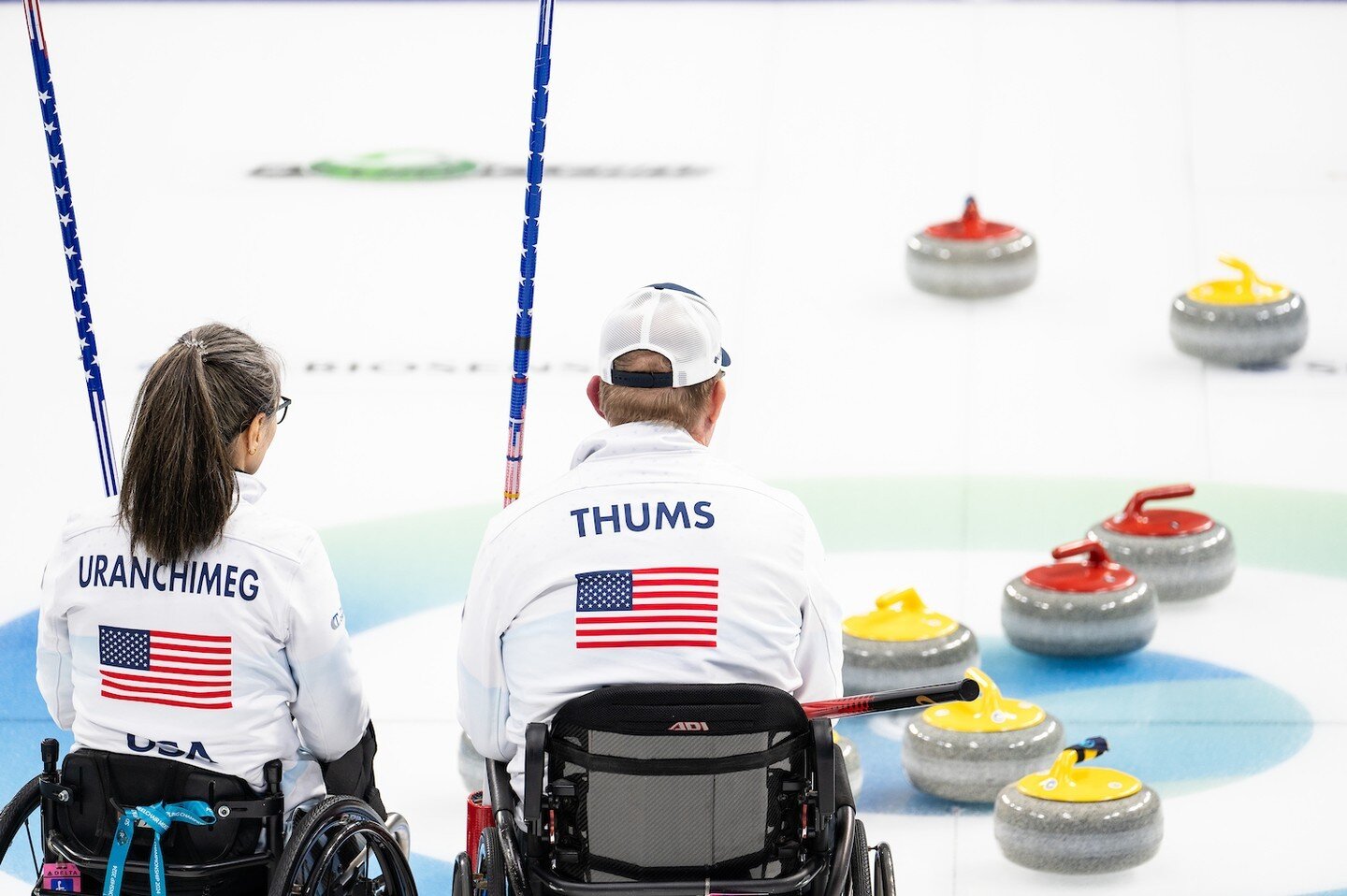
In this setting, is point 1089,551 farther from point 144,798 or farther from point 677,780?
point 144,798

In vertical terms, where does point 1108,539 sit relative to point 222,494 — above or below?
below

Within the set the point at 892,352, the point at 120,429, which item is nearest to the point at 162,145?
the point at 120,429

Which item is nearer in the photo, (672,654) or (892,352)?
(672,654)

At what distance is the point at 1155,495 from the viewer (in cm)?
577

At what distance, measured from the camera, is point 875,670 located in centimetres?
507

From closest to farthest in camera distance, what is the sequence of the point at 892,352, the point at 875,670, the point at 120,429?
the point at 875,670 < the point at 120,429 < the point at 892,352

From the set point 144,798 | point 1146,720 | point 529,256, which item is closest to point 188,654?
point 144,798

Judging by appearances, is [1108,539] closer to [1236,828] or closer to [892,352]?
[1236,828]

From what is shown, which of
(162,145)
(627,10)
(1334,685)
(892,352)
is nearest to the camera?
(1334,685)

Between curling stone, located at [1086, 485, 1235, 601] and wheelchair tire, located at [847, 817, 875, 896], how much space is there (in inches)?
109

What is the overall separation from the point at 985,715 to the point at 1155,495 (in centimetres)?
133

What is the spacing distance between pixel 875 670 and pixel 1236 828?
0.92 m

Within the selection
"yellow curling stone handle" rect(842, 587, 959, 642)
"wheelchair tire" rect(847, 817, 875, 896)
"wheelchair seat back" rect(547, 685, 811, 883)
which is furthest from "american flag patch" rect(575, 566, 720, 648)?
"yellow curling stone handle" rect(842, 587, 959, 642)

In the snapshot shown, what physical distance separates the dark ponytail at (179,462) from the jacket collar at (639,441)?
1.85 ft
